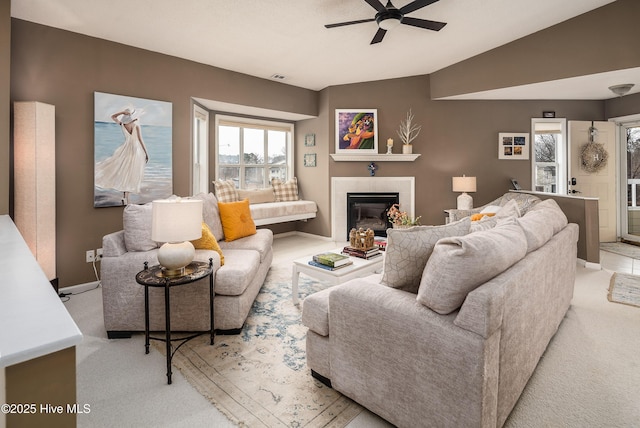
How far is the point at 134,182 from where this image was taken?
12.9 ft

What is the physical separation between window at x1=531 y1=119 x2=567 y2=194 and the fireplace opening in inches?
101

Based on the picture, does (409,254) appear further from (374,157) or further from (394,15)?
(374,157)

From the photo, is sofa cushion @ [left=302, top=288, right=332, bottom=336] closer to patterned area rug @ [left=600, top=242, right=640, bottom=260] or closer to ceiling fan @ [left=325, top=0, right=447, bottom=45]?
ceiling fan @ [left=325, top=0, right=447, bottom=45]

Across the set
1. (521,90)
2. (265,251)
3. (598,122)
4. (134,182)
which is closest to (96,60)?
(134,182)

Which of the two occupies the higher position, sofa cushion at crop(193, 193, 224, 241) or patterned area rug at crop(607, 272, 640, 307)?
sofa cushion at crop(193, 193, 224, 241)

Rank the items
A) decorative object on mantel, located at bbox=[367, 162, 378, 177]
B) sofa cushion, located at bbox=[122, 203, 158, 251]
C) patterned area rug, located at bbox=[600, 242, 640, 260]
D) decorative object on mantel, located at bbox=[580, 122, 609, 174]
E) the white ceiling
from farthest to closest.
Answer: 1. decorative object on mantel, located at bbox=[367, 162, 378, 177]
2. decorative object on mantel, located at bbox=[580, 122, 609, 174]
3. patterned area rug, located at bbox=[600, 242, 640, 260]
4. the white ceiling
5. sofa cushion, located at bbox=[122, 203, 158, 251]

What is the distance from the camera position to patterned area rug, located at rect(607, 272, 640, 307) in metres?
3.16

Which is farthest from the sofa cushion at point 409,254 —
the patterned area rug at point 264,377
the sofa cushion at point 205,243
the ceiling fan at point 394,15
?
the ceiling fan at point 394,15

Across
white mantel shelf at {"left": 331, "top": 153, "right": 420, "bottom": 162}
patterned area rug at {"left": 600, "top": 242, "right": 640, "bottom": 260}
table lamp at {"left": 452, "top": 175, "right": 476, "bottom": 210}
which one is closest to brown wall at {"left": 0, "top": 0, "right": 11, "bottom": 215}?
white mantel shelf at {"left": 331, "top": 153, "right": 420, "bottom": 162}

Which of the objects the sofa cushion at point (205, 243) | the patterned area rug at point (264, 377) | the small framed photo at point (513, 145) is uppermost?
the small framed photo at point (513, 145)

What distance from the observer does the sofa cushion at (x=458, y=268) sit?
1.41 m

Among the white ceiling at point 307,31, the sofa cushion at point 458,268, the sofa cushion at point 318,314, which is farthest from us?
the white ceiling at point 307,31

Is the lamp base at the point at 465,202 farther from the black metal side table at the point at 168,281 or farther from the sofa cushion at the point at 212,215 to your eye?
the black metal side table at the point at 168,281

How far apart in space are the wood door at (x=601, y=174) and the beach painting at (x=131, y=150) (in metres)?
6.49
